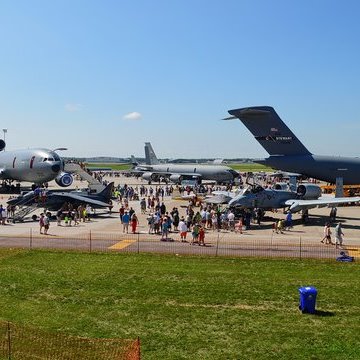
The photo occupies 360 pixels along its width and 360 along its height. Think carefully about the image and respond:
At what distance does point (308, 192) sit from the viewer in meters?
38.0

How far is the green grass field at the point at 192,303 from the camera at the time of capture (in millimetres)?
12250

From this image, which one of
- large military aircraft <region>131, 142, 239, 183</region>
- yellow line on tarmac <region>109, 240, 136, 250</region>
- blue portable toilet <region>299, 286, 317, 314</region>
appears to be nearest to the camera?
blue portable toilet <region>299, 286, 317, 314</region>

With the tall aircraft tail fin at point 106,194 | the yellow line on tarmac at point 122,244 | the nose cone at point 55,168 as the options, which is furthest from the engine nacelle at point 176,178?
the yellow line on tarmac at point 122,244

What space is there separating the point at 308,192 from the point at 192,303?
81.0ft

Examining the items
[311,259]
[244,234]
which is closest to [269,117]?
[244,234]

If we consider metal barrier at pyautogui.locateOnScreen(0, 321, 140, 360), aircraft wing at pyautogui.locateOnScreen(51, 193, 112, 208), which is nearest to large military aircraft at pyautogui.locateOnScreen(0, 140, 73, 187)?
aircraft wing at pyautogui.locateOnScreen(51, 193, 112, 208)

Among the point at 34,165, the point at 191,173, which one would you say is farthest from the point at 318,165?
the point at 191,173

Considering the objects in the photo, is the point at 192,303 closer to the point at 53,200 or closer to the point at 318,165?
the point at 53,200

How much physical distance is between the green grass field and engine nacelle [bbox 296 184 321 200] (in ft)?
54.2

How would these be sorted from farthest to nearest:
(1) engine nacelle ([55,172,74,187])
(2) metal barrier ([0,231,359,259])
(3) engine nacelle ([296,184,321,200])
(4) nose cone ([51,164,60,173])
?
1. (1) engine nacelle ([55,172,74,187])
2. (4) nose cone ([51,164,60,173])
3. (3) engine nacelle ([296,184,321,200])
4. (2) metal barrier ([0,231,359,259])

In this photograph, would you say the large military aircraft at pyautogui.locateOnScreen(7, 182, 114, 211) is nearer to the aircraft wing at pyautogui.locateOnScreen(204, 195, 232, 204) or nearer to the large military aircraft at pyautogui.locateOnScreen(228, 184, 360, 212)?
the aircraft wing at pyautogui.locateOnScreen(204, 195, 232, 204)

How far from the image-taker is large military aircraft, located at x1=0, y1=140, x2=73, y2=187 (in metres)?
51.9

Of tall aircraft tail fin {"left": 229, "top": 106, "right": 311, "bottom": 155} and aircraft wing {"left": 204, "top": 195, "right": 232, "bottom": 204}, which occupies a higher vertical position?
tall aircraft tail fin {"left": 229, "top": 106, "right": 311, "bottom": 155}

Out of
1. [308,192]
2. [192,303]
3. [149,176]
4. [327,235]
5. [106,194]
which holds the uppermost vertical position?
[308,192]
